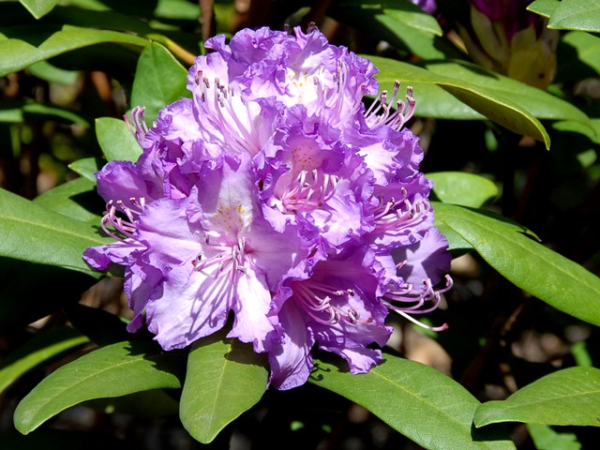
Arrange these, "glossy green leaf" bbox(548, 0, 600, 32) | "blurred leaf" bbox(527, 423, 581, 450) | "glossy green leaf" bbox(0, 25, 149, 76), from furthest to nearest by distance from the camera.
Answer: "blurred leaf" bbox(527, 423, 581, 450)
"glossy green leaf" bbox(0, 25, 149, 76)
"glossy green leaf" bbox(548, 0, 600, 32)

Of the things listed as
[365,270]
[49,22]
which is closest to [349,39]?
[49,22]

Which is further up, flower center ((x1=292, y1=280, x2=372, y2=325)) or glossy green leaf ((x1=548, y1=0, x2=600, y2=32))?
glossy green leaf ((x1=548, y1=0, x2=600, y2=32))

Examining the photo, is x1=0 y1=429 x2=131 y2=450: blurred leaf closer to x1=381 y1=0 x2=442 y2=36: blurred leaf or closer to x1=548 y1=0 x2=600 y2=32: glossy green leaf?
x1=381 y1=0 x2=442 y2=36: blurred leaf

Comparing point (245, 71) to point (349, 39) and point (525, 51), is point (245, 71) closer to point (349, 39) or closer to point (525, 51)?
point (525, 51)

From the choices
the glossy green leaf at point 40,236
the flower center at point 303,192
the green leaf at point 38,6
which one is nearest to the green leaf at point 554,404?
the flower center at point 303,192

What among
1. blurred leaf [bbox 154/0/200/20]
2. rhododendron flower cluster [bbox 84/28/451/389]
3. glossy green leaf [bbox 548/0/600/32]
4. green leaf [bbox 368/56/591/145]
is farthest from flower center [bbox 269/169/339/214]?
blurred leaf [bbox 154/0/200/20]

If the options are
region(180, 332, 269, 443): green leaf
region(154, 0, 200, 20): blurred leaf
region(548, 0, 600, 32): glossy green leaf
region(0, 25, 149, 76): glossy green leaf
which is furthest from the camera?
region(154, 0, 200, 20): blurred leaf

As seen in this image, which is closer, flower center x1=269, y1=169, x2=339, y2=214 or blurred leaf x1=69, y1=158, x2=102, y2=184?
flower center x1=269, y1=169, x2=339, y2=214
